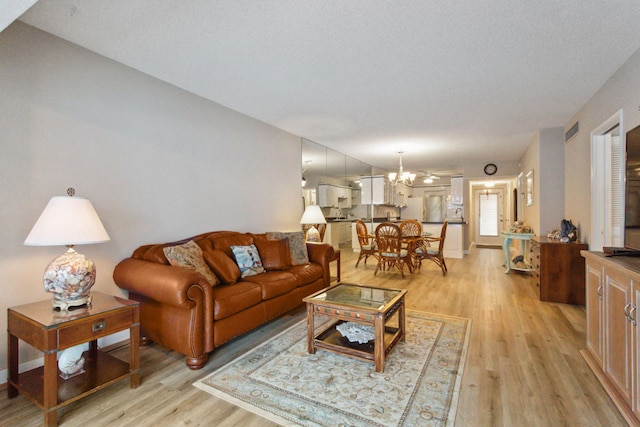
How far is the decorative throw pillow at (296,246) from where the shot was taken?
3746 mm

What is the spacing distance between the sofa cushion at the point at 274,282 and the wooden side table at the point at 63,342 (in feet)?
3.63

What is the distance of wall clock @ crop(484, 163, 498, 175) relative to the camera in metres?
7.74

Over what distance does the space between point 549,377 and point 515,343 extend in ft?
1.79

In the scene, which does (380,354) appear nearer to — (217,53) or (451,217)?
(217,53)

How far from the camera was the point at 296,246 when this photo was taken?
3820mm

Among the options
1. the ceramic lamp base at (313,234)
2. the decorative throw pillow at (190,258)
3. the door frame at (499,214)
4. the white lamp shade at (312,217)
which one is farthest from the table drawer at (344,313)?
the door frame at (499,214)

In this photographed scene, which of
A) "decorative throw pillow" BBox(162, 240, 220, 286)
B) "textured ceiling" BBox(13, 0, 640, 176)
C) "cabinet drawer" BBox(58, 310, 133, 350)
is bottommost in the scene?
"cabinet drawer" BBox(58, 310, 133, 350)

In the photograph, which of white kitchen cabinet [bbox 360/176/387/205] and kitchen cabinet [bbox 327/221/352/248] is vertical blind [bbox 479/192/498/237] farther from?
kitchen cabinet [bbox 327/221/352/248]

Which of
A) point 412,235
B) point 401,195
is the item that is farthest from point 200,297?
point 401,195

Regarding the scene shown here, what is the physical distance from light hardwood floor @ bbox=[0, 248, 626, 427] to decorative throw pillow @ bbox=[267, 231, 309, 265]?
0.63m

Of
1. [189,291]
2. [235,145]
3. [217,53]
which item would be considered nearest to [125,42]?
[217,53]

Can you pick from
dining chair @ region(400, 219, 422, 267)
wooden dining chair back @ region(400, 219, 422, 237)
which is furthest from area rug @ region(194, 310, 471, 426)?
wooden dining chair back @ region(400, 219, 422, 237)

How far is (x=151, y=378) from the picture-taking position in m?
2.10

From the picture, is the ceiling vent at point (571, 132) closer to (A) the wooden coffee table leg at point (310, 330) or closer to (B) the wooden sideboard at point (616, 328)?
(B) the wooden sideboard at point (616, 328)
